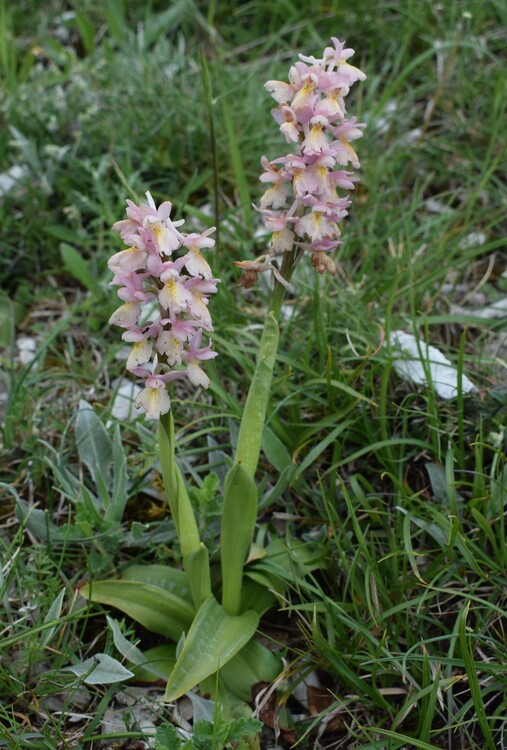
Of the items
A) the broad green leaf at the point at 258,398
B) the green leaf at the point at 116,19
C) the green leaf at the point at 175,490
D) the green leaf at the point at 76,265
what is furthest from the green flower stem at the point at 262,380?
the green leaf at the point at 116,19

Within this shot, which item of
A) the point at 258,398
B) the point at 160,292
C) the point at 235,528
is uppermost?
the point at 160,292

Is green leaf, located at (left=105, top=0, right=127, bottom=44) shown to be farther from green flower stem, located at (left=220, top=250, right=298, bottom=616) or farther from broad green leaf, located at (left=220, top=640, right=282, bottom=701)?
broad green leaf, located at (left=220, top=640, right=282, bottom=701)

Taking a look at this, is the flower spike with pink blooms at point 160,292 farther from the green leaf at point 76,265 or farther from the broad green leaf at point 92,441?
the green leaf at point 76,265

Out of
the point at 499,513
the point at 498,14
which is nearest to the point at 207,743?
the point at 499,513

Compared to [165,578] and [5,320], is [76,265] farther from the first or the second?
[165,578]

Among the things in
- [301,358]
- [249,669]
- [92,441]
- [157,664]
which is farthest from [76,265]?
[249,669]

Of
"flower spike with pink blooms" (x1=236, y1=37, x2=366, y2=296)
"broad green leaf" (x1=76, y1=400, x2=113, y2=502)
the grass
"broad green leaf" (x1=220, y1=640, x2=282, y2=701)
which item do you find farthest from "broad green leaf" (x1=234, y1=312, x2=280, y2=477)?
"broad green leaf" (x1=76, y1=400, x2=113, y2=502)
